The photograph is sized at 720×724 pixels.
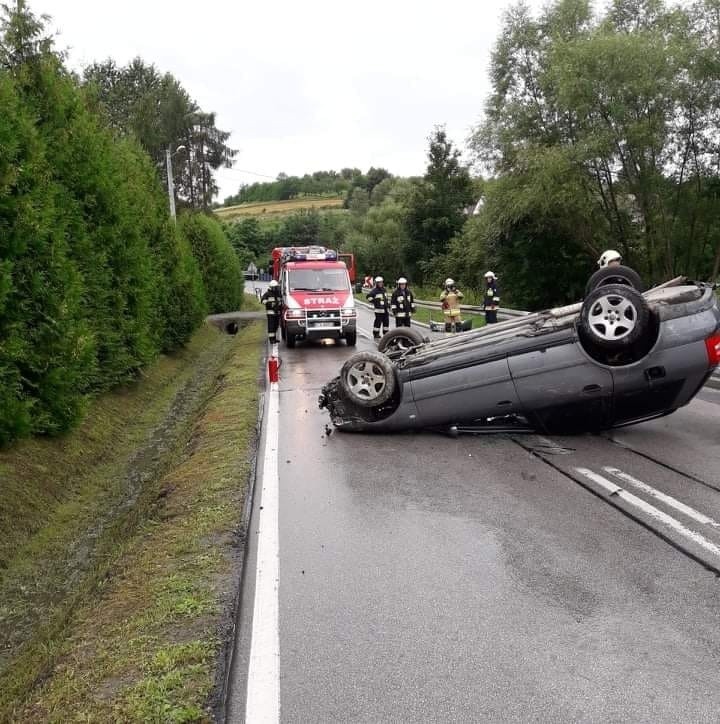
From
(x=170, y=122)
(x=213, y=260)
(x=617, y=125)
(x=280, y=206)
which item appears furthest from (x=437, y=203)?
(x=280, y=206)

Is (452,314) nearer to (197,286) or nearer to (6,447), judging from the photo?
(197,286)

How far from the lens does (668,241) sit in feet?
80.3

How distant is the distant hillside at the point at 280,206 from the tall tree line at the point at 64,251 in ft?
323

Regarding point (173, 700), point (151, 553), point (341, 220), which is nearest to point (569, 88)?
point (151, 553)

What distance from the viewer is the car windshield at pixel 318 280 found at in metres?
19.9

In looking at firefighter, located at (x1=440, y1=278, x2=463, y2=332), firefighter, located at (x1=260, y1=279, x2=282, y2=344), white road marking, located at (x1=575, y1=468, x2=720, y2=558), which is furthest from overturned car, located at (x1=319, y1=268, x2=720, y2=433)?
firefighter, located at (x1=260, y1=279, x2=282, y2=344)

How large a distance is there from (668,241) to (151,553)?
23.4m

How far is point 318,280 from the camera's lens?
66.4 ft

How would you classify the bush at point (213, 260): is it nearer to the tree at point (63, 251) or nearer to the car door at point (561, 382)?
the tree at point (63, 251)

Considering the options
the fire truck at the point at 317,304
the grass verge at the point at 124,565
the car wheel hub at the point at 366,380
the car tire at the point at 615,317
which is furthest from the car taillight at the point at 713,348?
the fire truck at the point at 317,304

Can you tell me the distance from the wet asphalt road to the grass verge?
0.29 meters

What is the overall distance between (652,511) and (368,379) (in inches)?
148

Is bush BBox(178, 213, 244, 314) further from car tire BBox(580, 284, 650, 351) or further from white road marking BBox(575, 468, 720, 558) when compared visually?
white road marking BBox(575, 468, 720, 558)

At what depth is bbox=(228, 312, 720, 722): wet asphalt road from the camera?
3189mm
